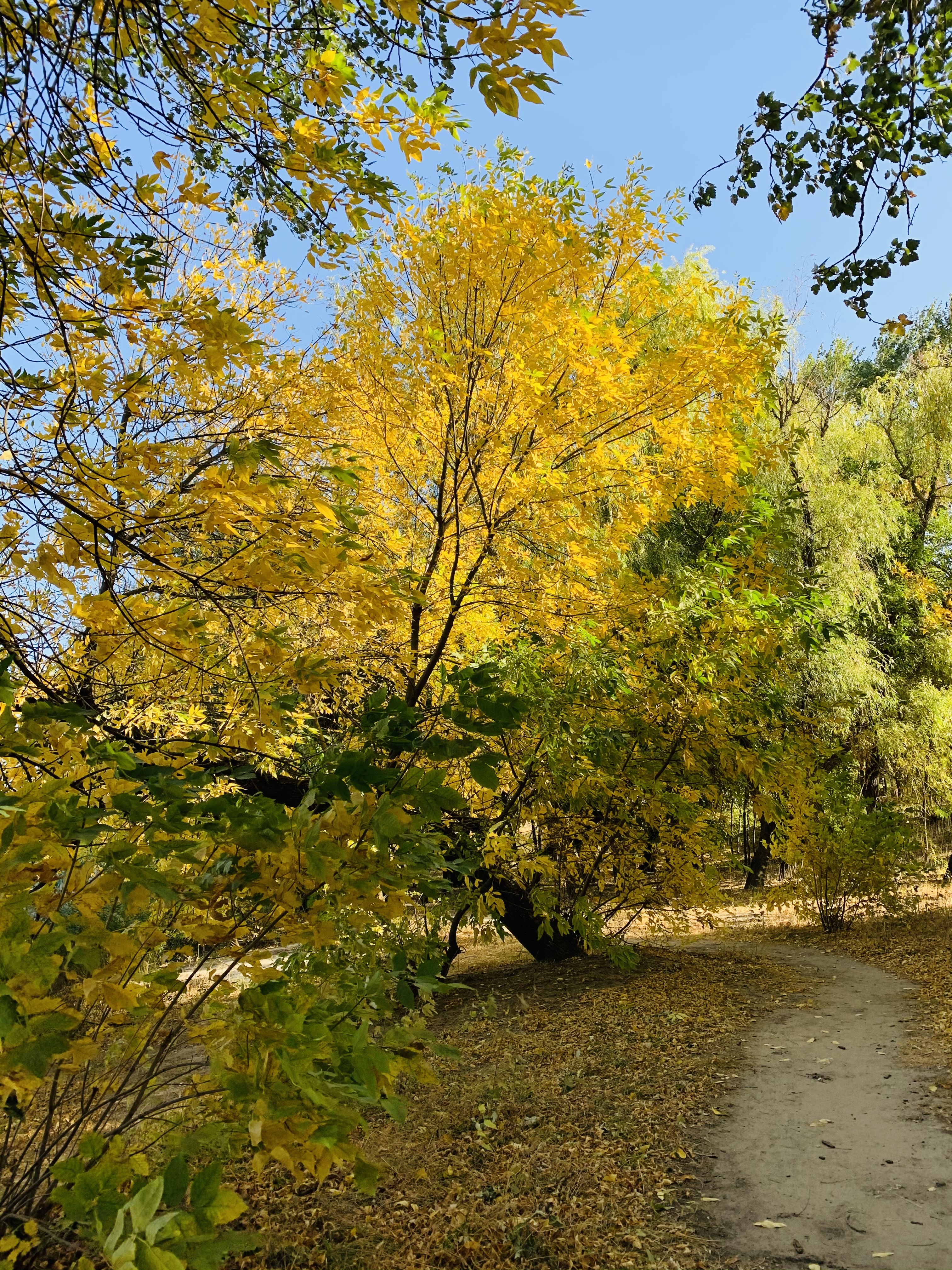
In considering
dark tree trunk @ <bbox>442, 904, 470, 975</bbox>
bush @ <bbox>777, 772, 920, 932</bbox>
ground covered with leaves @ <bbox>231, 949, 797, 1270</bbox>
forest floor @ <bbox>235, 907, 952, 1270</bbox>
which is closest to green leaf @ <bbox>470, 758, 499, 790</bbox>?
forest floor @ <bbox>235, 907, 952, 1270</bbox>

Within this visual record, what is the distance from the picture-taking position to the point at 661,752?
22.9 ft

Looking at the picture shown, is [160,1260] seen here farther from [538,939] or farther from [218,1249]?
[538,939]

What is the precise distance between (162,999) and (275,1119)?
0.80 meters

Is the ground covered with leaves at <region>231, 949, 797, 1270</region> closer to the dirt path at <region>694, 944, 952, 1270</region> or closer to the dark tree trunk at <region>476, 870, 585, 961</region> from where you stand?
the dirt path at <region>694, 944, 952, 1270</region>

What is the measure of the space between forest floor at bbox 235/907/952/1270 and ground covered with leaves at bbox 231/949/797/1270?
0.01 m

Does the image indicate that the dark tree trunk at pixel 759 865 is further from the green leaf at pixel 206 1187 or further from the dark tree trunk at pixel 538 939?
the green leaf at pixel 206 1187

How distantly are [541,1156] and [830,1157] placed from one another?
4.42ft

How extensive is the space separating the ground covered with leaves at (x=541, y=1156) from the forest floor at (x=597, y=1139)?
0.01 metres

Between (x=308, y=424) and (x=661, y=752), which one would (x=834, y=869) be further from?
(x=308, y=424)

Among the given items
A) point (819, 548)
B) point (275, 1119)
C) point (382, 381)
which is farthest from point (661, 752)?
point (819, 548)

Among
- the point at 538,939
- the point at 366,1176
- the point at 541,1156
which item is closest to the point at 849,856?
the point at 538,939

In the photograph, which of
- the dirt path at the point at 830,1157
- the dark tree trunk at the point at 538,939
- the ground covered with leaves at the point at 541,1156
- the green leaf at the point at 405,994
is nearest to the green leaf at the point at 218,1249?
the green leaf at the point at 405,994

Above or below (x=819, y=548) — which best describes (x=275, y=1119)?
below

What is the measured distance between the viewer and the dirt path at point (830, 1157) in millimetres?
2955
